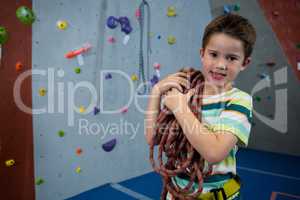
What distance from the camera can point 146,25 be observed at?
2.72m

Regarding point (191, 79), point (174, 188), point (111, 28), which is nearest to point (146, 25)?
point (111, 28)

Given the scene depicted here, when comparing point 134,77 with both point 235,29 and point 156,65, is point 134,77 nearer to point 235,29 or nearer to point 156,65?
point 156,65

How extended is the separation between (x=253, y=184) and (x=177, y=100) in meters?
2.18

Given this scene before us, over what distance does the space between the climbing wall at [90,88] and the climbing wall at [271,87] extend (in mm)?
1664

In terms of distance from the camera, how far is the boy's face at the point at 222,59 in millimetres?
960

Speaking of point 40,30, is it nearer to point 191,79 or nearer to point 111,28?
point 111,28

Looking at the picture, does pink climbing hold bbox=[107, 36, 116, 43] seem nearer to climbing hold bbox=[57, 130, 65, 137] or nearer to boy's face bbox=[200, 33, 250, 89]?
climbing hold bbox=[57, 130, 65, 137]

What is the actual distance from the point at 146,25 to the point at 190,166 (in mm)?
2022

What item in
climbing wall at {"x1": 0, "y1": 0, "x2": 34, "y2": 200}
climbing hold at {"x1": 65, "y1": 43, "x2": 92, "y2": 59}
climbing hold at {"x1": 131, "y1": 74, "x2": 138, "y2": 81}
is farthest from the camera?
climbing hold at {"x1": 131, "y1": 74, "x2": 138, "y2": 81}

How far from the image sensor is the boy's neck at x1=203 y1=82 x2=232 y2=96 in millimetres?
1027

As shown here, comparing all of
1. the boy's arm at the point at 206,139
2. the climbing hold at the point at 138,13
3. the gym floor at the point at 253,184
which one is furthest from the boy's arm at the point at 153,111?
the climbing hold at the point at 138,13

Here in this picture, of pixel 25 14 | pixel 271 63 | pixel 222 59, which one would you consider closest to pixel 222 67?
pixel 222 59

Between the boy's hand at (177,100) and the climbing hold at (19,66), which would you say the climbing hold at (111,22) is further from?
the boy's hand at (177,100)

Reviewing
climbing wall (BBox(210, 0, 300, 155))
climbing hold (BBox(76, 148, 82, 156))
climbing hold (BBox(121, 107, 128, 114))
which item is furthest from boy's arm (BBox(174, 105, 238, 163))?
climbing wall (BBox(210, 0, 300, 155))
